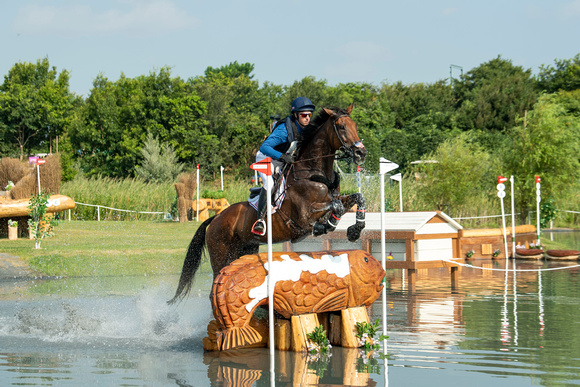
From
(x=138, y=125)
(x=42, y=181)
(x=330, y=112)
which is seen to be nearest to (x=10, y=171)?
(x=42, y=181)

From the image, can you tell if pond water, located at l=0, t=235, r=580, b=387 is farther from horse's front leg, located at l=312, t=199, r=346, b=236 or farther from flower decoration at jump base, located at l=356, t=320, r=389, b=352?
horse's front leg, located at l=312, t=199, r=346, b=236

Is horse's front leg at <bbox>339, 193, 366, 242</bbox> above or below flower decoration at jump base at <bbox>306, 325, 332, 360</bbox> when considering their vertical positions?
above

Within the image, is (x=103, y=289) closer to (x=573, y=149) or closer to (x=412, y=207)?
(x=412, y=207)

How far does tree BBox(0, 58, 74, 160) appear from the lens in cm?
3755

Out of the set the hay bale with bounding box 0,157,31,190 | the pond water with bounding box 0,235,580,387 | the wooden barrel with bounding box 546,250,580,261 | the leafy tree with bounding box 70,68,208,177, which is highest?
the leafy tree with bounding box 70,68,208,177

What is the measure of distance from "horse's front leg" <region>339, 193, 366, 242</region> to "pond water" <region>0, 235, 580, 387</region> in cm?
112

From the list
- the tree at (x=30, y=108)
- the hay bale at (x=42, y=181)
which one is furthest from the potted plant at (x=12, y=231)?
the tree at (x=30, y=108)

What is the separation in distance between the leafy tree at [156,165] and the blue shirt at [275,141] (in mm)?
26114

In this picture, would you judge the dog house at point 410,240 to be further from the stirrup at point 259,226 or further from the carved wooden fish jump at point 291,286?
the stirrup at point 259,226

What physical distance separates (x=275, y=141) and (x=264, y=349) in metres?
2.06

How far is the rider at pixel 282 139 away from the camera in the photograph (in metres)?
6.36

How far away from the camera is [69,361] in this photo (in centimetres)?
564

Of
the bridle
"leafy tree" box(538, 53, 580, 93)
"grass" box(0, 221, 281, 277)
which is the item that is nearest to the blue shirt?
the bridle

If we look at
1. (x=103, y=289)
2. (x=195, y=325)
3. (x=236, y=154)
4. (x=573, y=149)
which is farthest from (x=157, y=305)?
(x=236, y=154)
